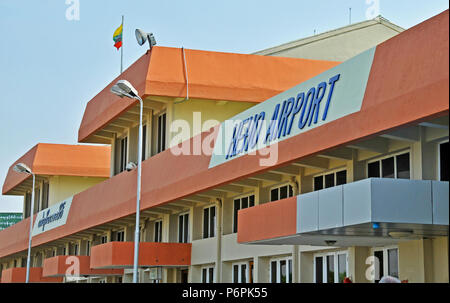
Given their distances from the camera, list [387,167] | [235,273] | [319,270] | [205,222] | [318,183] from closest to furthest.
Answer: [387,167]
[318,183]
[319,270]
[235,273]
[205,222]

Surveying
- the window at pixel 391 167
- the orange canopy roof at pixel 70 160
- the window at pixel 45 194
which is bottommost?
the window at pixel 391 167

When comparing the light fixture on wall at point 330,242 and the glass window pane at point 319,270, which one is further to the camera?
the glass window pane at point 319,270

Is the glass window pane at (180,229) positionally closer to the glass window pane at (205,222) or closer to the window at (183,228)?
the window at (183,228)

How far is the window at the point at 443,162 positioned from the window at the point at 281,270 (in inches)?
312

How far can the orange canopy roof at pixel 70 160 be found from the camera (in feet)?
153

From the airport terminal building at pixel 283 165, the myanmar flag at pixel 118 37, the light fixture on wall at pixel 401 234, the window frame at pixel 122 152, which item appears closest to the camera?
the airport terminal building at pixel 283 165

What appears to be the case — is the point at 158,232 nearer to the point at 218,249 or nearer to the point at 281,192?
the point at 218,249

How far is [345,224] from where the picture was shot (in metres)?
15.0

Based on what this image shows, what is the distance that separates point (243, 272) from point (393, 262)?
27.3 feet

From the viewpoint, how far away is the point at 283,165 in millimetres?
19469

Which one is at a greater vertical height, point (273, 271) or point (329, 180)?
point (329, 180)

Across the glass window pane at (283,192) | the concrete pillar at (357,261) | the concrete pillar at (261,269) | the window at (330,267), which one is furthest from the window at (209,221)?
the concrete pillar at (357,261)

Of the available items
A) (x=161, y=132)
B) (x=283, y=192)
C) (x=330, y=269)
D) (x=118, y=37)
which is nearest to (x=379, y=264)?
(x=330, y=269)
